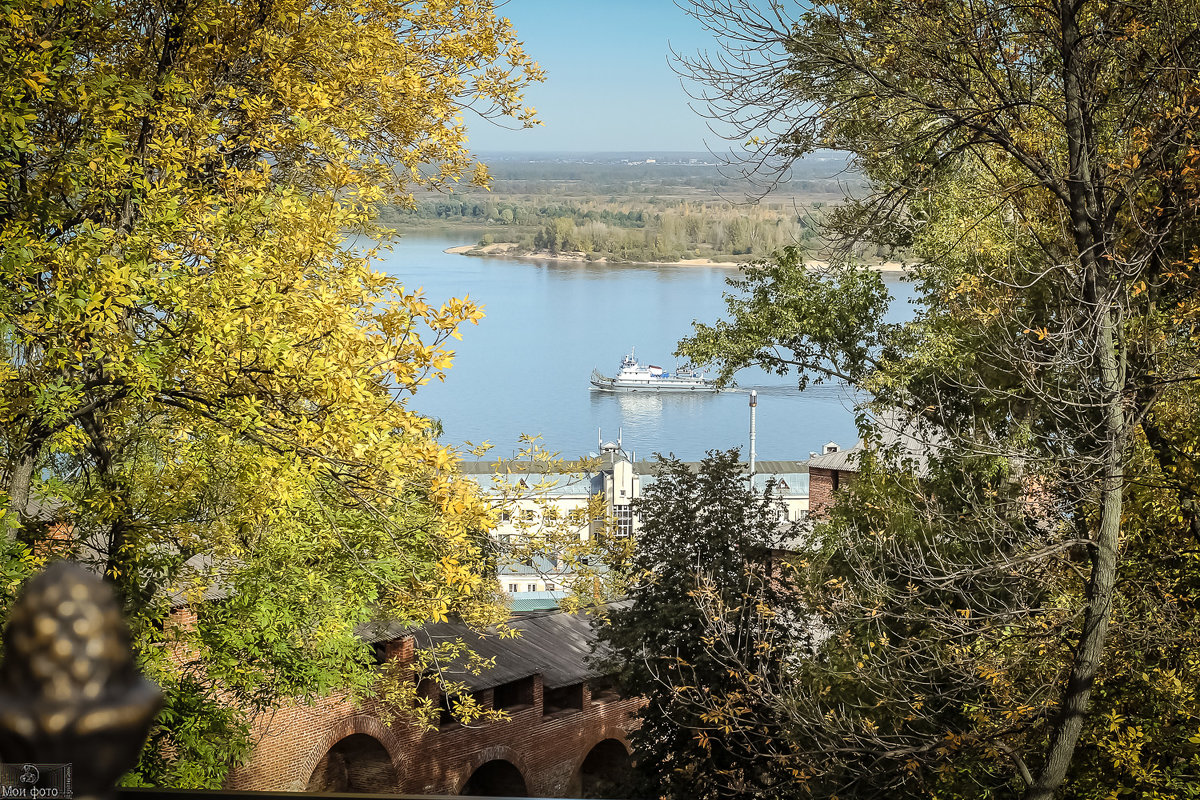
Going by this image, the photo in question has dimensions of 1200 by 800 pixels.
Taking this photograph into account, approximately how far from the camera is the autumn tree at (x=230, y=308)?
12.2 ft

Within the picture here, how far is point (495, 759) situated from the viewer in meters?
15.3

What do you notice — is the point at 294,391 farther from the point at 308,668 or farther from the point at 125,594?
the point at 308,668

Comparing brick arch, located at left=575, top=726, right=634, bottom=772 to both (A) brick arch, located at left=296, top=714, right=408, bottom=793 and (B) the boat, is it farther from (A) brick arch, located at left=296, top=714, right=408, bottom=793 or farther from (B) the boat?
(B) the boat

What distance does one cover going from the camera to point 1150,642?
5.26 m

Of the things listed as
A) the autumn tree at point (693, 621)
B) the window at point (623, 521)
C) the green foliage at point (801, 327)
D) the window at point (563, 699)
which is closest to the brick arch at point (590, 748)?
the window at point (563, 699)

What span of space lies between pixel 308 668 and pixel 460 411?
24.3m

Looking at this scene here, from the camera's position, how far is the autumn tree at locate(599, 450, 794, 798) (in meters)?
10.4

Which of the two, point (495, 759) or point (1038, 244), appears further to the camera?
point (495, 759)

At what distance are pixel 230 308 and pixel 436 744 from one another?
1186 cm

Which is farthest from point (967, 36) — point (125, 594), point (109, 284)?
point (125, 594)

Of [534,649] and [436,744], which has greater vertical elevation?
[534,649]

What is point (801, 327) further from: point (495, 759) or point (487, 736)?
point (495, 759)

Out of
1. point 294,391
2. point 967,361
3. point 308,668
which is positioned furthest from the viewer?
point 967,361

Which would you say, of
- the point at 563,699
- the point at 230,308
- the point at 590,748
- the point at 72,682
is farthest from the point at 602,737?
the point at 72,682
